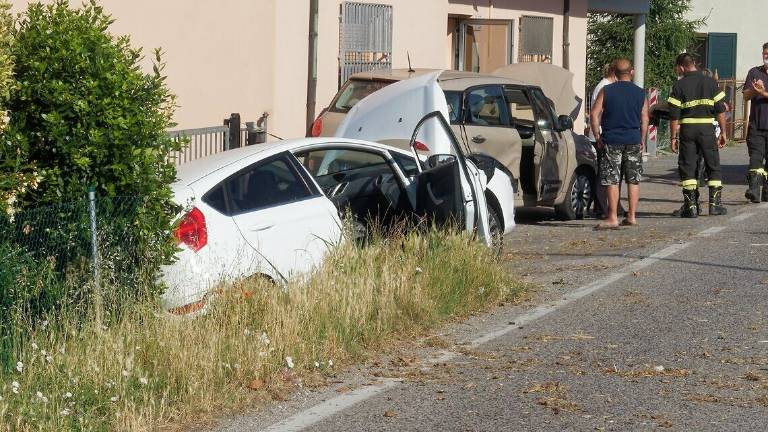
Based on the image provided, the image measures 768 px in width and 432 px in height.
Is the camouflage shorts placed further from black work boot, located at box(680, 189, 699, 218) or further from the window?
Answer: the window

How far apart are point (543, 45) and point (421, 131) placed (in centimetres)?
1452

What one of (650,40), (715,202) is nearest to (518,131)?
(715,202)

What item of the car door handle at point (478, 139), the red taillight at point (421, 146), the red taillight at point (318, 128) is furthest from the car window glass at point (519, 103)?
the red taillight at point (421, 146)

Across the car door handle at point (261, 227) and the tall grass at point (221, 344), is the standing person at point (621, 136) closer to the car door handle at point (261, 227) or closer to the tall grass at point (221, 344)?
the tall grass at point (221, 344)

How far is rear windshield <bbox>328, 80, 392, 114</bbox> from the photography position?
612 inches

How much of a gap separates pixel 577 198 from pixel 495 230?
425 cm

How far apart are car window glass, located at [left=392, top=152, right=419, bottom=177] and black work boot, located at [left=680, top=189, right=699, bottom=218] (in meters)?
5.70

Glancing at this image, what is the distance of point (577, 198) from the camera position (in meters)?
15.8

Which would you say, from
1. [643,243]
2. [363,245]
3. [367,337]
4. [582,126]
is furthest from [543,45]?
[367,337]

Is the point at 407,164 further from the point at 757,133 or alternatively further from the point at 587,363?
the point at 757,133

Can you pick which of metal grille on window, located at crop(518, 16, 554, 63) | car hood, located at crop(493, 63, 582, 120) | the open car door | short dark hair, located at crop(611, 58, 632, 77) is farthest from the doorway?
the open car door

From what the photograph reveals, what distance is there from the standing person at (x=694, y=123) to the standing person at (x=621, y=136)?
87cm

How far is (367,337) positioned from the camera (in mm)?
8320

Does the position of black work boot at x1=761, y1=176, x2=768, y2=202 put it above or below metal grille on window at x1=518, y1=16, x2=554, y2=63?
below
